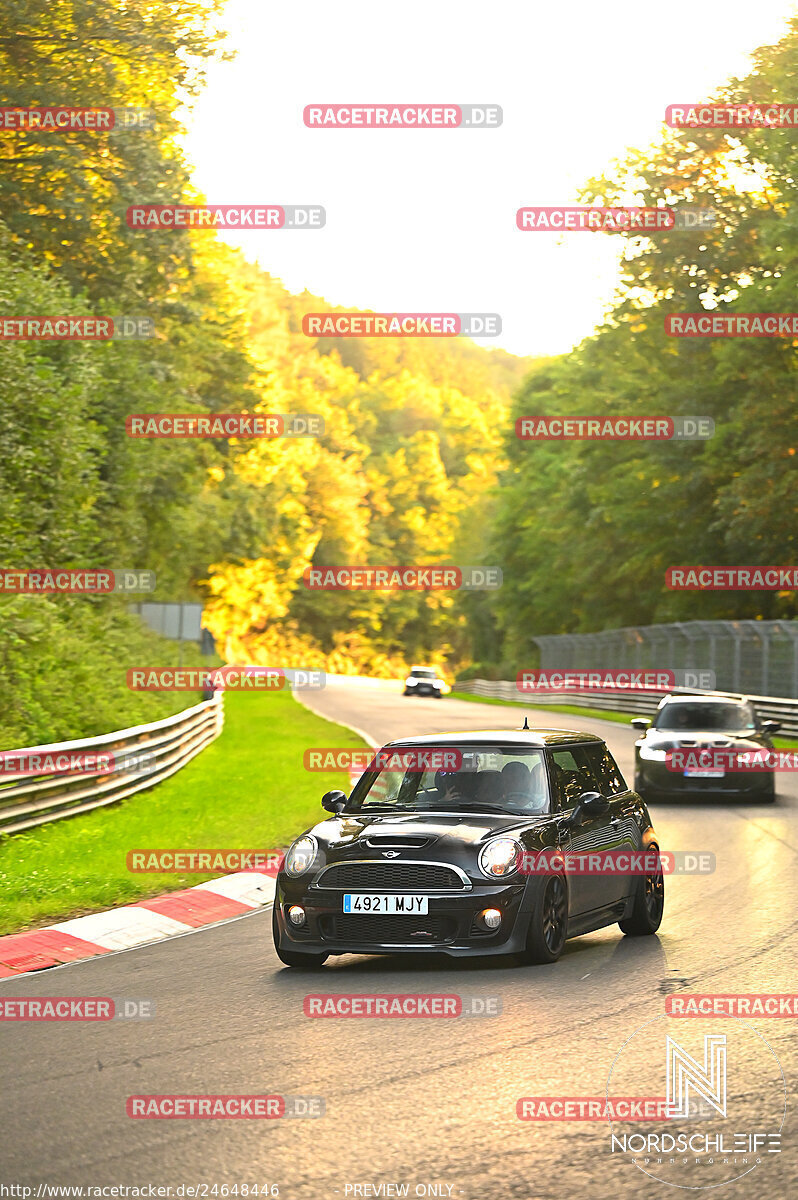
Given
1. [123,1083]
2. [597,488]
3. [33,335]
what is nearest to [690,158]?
[597,488]

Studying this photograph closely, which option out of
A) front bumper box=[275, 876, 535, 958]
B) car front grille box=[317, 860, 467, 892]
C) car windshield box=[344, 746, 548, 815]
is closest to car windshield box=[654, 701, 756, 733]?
car windshield box=[344, 746, 548, 815]

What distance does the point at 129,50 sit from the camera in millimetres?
30031

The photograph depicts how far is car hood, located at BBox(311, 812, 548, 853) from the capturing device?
9.53 metres

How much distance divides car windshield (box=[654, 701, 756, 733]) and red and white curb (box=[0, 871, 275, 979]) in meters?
9.85

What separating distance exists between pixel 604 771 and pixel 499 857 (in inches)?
92.4

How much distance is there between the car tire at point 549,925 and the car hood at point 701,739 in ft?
40.2

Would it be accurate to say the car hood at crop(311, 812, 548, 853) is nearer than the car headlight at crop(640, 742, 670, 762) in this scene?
Yes

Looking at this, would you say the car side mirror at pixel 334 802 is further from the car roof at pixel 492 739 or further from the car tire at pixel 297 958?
the car tire at pixel 297 958

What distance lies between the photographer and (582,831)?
10.4 meters

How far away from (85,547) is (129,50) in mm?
9654

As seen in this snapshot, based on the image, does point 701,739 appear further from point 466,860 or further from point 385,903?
point 385,903

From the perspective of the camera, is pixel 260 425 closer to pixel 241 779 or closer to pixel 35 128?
pixel 35 128

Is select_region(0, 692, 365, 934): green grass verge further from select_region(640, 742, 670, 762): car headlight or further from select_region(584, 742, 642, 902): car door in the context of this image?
select_region(640, 742, 670, 762): car headlight

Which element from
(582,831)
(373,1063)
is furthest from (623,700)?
(373,1063)
